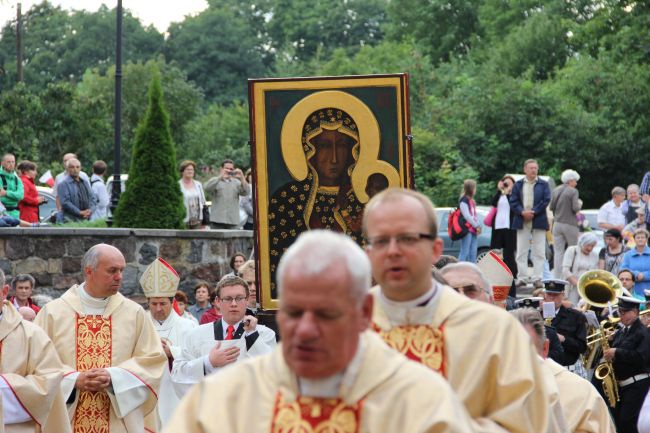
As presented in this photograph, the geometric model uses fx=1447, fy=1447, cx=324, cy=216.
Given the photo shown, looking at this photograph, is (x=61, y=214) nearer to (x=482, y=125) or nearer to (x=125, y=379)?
(x=125, y=379)

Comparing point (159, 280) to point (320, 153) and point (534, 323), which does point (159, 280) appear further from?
point (534, 323)

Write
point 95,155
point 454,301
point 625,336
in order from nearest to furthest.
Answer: point 454,301
point 625,336
point 95,155

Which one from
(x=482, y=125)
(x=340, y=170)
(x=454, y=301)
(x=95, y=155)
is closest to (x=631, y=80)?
(x=482, y=125)

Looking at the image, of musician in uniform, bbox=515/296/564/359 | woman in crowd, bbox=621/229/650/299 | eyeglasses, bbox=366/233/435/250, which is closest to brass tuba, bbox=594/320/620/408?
musician in uniform, bbox=515/296/564/359

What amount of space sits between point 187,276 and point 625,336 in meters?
6.67

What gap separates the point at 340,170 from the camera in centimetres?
1088

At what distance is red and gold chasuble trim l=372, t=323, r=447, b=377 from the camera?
4.94 m

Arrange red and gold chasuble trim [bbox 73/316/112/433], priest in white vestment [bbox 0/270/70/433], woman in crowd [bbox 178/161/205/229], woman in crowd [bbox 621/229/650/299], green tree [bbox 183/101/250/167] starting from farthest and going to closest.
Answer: green tree [bbox 183/101/250/167] < woman in crowd [bbox 178/161/205/229] < woman in crowd [bbox 621/229/650/299] < red and gold chasuble trim [bbox 73/316/112/433] < priest in white vestment [bbox 0/270/70/433]

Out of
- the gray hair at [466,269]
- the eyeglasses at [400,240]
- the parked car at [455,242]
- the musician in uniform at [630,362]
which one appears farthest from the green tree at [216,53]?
the eyeglasses at [400,240]

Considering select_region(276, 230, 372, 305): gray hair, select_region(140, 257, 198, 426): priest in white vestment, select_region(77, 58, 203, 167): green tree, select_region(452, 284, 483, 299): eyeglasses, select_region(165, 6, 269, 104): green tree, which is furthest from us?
select_region(165, 6, 269, 104): green tree

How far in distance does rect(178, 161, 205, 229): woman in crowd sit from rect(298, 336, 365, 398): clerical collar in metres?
15.5

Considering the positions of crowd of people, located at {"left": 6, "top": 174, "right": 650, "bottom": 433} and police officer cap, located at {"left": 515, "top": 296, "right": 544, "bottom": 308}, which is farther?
police officer cap, located at {"left": 515, "top": 296, "right": 544, "bottom": 308}

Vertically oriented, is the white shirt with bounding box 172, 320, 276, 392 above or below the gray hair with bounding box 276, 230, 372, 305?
below

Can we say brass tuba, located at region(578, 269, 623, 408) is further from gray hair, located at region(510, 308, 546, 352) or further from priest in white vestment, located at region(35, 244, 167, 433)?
gray hair, located at region(510, 308, 546, 352)
